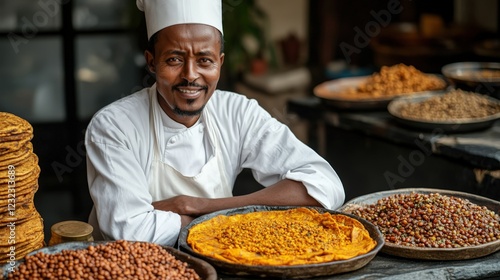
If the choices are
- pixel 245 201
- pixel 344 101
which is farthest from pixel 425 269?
pixel 344 101

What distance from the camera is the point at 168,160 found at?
293 centimetres

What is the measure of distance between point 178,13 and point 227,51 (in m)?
3.50

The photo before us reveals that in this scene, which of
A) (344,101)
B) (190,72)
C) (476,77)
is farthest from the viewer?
Answer: (476,77)

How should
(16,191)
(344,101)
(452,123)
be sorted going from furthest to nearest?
(344,101), (452,123), (16,191)

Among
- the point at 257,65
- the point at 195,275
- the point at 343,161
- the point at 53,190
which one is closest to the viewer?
the point at 195,275

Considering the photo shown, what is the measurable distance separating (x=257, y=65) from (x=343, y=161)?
240cm

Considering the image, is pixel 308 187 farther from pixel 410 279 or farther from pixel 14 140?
pixel 14 140

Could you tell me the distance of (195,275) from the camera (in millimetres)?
2270

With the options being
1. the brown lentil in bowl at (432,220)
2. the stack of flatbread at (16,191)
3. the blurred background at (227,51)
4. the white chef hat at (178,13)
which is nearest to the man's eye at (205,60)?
the white chef hat at (178,13)

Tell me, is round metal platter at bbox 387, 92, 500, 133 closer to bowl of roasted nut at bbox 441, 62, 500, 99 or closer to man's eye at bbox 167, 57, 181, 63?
bowl of roasted nut at bbox 441, 62, 500, 99

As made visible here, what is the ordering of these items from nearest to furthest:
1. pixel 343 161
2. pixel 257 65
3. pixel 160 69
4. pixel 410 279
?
pixel 410 279
pixel 160 69
pixel 343 161
pixel 257 65

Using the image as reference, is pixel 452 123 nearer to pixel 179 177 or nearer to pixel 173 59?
pixel 179 177

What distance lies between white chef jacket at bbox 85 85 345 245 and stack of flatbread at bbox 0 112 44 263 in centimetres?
27

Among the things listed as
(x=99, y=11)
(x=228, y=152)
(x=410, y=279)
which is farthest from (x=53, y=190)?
(x=410, y=279)
